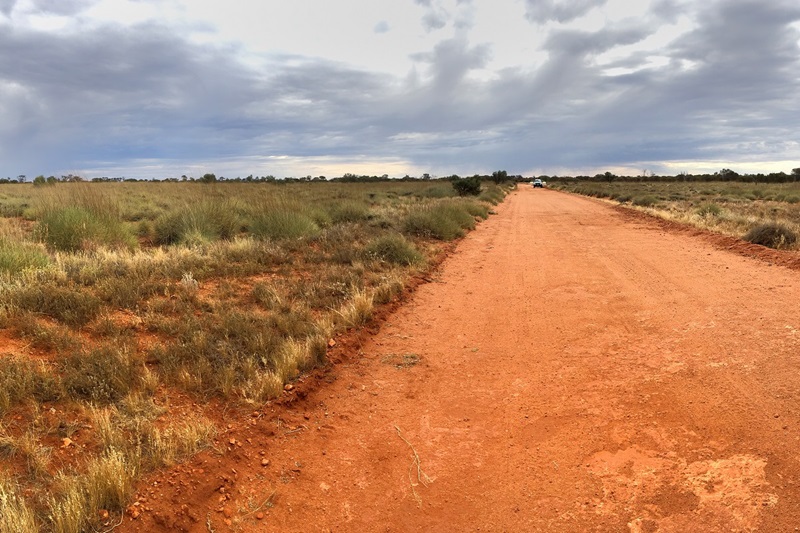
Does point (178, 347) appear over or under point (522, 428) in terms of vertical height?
over

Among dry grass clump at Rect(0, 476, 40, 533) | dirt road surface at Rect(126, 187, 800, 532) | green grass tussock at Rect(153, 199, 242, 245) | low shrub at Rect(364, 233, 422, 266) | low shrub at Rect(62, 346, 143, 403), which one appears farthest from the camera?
green grass tussock at Rect(153, 199, 242, 245)

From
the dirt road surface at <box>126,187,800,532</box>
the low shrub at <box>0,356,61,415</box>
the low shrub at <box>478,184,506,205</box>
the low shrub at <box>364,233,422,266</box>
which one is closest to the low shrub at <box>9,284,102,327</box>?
the low shrub at <box>0,356,61,415</box>

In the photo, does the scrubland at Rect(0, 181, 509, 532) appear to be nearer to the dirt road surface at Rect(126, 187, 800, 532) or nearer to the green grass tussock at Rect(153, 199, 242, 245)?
the dirt road surface at Rect(126, 187, 800, 532)

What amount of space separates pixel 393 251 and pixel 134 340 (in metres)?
5.90

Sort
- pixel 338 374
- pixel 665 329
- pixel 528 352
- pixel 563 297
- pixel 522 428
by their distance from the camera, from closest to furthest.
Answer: pixel 522 428 → pixel 338 374 → pixel 528 352 → pixel 665 329 → pixel 563 297

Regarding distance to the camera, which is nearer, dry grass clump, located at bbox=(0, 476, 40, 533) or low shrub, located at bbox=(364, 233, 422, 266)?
dry grass clump, located at bbox=(0, 476, 40, 533)

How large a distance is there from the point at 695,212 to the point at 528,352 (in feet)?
58.9

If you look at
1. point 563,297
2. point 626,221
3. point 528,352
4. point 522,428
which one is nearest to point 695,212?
point 626,221

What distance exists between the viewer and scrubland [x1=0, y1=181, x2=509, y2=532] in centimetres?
316

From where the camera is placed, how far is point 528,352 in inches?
212

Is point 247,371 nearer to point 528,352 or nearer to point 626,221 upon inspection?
point 528,352

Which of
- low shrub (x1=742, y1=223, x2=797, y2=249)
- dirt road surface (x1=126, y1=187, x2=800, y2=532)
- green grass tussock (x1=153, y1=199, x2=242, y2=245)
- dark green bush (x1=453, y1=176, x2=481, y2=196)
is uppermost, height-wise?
dark green bush (x1=453, y1=176, x2=481, y2=196)

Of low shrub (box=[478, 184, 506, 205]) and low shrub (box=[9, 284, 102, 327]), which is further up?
low shrub (box=[478, 184, 506, 205])

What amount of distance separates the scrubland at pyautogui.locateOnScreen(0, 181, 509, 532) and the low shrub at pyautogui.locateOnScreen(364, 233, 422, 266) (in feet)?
0.13
